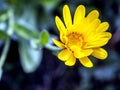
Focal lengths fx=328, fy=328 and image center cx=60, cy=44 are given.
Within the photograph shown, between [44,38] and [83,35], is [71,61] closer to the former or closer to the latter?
[83,35]

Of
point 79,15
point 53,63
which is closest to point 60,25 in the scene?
point 79,15

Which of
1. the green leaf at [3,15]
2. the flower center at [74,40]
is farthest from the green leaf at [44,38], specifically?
the green leaf at [3,15]

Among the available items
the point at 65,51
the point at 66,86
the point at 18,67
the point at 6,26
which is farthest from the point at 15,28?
the point at 65,51

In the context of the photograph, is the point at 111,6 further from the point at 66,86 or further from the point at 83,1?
the point at 66,86

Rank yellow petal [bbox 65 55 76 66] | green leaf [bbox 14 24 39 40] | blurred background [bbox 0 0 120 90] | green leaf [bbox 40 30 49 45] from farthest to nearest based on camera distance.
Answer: blurred background [bbox 0 0 120 90] < green leaf [bbox 14 24 39 40] < green leaf [bbox 40 30 49 45] < yellow petal [bbox 65 55 76 66]

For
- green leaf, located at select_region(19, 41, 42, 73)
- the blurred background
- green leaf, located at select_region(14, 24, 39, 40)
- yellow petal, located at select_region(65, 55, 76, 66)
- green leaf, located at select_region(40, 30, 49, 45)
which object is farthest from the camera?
the blurred background

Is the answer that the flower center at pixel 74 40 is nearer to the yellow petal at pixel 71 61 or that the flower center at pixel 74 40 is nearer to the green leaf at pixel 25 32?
the yellow petal at pixel 71 61

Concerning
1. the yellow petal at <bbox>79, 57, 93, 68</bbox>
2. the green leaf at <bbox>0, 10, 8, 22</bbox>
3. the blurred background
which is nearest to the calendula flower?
the yellow petal at <bbox>79, 57, 93, 68</bbox>

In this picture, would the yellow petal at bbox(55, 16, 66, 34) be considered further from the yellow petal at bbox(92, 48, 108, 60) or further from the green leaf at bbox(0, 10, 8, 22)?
the green leaf at bbox(0, 10, 8, 22)
